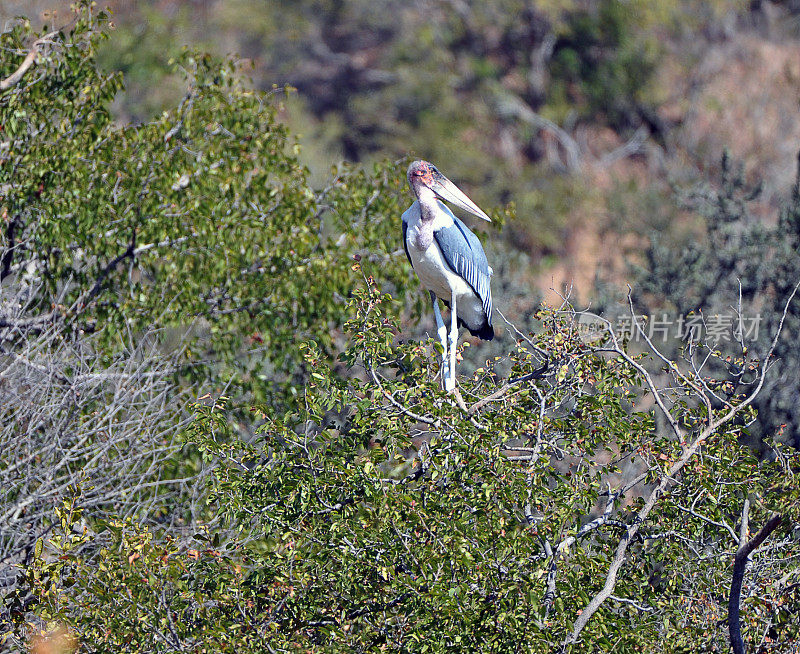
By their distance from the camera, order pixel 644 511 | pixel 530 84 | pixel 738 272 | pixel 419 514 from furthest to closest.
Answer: pixel 530 84 < pixel 738 272 < pixel 644 511 < pixel 419 514

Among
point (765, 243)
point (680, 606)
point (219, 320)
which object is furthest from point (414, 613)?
point (765, 243)

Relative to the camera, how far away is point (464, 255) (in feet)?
24.3

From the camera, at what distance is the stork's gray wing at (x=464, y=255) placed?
24.2 ft

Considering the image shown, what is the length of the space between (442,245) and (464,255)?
0.17 metres

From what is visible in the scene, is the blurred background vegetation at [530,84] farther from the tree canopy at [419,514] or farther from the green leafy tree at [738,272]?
the tree canopy at [419,514]

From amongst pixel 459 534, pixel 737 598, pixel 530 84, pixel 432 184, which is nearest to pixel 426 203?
pixel 432 184

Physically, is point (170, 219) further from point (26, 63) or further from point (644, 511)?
point (644, 511)

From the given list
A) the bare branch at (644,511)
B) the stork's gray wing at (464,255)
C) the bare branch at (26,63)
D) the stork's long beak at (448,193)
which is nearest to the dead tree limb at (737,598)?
the bare branch at (644,511)

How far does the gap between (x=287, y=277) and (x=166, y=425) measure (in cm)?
167

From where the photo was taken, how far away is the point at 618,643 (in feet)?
17.8

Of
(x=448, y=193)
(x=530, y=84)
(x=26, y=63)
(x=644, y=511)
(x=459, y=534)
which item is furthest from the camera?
(x=530, y=84)

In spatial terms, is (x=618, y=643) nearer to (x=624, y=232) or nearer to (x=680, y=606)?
(x=680, y=606)

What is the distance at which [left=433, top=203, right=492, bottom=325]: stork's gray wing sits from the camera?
7.36 m

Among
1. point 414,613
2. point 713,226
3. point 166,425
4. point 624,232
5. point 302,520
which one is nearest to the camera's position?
point 414,613
